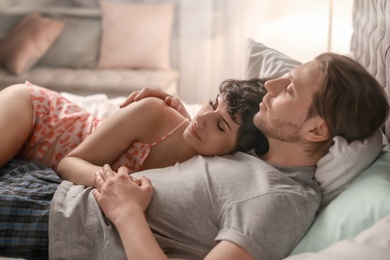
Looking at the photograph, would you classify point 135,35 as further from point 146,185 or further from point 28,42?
point 146,185

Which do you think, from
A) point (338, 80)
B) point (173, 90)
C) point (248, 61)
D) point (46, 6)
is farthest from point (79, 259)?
point (46, 6)

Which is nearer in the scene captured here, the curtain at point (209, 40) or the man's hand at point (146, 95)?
the man's hand at point (146, 95)

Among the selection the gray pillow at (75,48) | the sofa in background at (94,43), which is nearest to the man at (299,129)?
the sofa in background at (94,43)

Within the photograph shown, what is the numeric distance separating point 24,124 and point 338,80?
3.07ft

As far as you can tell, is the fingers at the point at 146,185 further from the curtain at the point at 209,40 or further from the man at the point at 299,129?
the curtain at the point at 209,40

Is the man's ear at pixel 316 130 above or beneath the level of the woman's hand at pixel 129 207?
above

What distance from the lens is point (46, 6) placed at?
4.09 meters

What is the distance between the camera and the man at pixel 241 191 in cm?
129

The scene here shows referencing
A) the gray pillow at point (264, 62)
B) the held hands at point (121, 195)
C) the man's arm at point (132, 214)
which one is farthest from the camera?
the gray pillow at point (264, 62)

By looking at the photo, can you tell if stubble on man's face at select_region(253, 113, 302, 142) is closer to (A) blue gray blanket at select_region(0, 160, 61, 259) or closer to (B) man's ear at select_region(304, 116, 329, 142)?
(B) man's ear at select_region(304, 116, 329, 142)

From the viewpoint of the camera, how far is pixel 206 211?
137 centimetres

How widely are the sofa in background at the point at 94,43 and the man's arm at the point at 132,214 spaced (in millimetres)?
2228

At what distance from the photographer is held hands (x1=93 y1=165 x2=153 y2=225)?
1.33 meters

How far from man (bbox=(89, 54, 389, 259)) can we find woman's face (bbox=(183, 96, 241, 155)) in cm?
7
